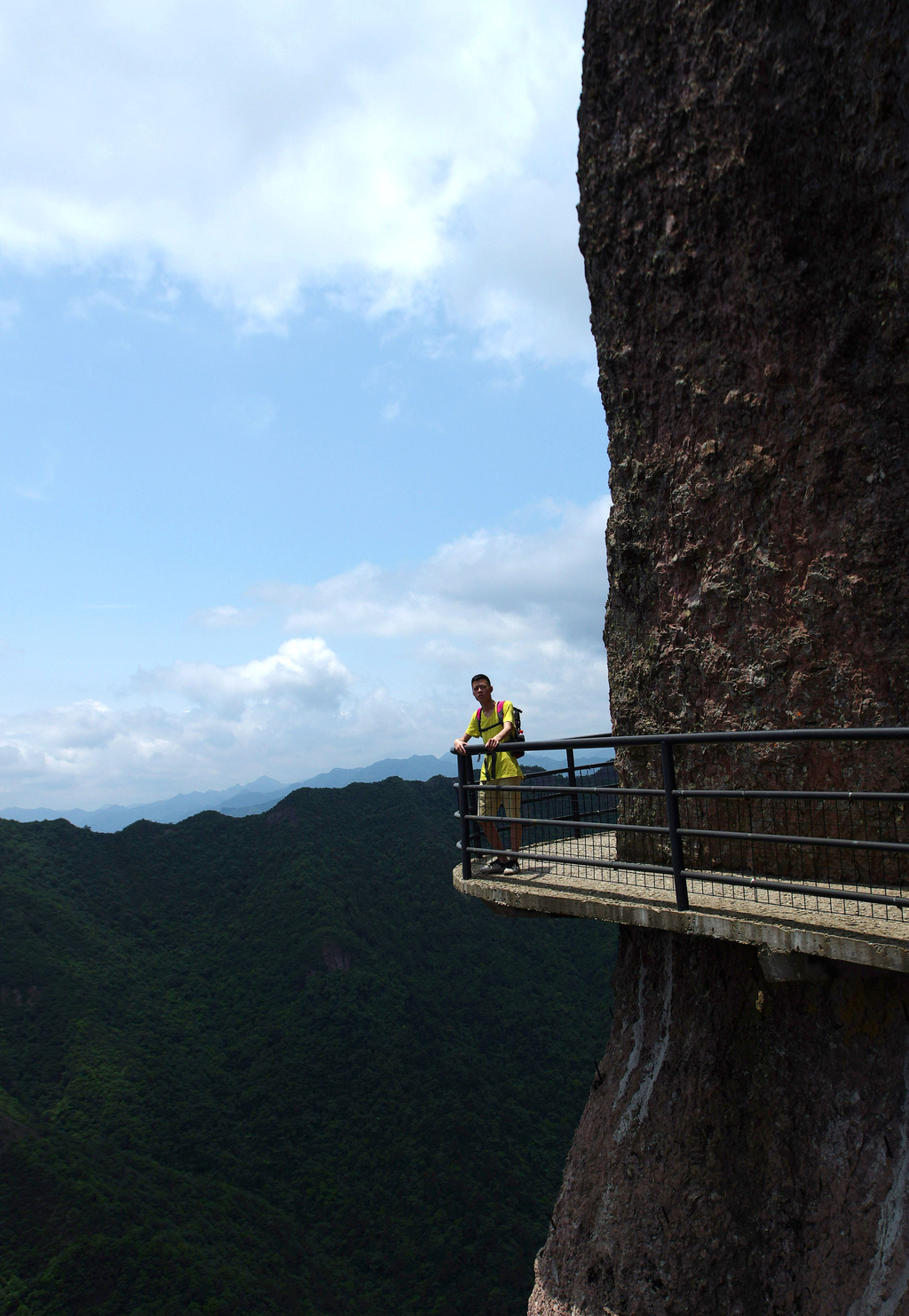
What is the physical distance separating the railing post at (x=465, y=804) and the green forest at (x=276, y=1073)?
3725cm

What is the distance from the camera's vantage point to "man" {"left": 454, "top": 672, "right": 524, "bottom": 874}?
294 inches

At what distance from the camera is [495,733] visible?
25.6 ft

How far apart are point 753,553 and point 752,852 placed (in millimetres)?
2381

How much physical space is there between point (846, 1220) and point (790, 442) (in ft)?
18.3

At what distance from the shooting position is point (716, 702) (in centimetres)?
679

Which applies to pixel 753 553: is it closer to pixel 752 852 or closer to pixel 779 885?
pixel 752 852

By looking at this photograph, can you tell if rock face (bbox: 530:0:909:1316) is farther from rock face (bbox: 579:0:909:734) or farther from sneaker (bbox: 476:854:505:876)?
sneaker (bbox: 476:854:505:876)

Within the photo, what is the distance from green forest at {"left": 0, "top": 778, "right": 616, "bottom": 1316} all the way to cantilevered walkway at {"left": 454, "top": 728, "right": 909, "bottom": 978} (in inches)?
1499

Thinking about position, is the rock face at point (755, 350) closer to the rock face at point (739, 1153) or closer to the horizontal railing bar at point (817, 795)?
the horizontal railing bar at point (817, 795)

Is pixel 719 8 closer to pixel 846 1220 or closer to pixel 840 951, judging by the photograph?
pixel 840 951

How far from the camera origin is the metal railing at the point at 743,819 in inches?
204

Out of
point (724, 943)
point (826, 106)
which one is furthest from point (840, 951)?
point (826, 106)

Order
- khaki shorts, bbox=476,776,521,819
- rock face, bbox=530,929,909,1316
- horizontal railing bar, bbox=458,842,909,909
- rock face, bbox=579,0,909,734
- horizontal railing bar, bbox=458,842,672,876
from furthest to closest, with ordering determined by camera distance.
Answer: khaki shorts, bbox=476,776,521,819, rock face, bbox=579,0,909,734, rock face, bbox=530,929,909,1316, horizontal railing bar, bbox=458,842,672,876, horizontal railing bar, bbox=458,842,909,909

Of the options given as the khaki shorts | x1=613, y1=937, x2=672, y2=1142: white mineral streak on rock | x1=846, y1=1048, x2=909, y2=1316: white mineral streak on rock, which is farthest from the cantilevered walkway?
x1=846, y1=1048, x2=909, y2=1316: white mineral streak on rock
